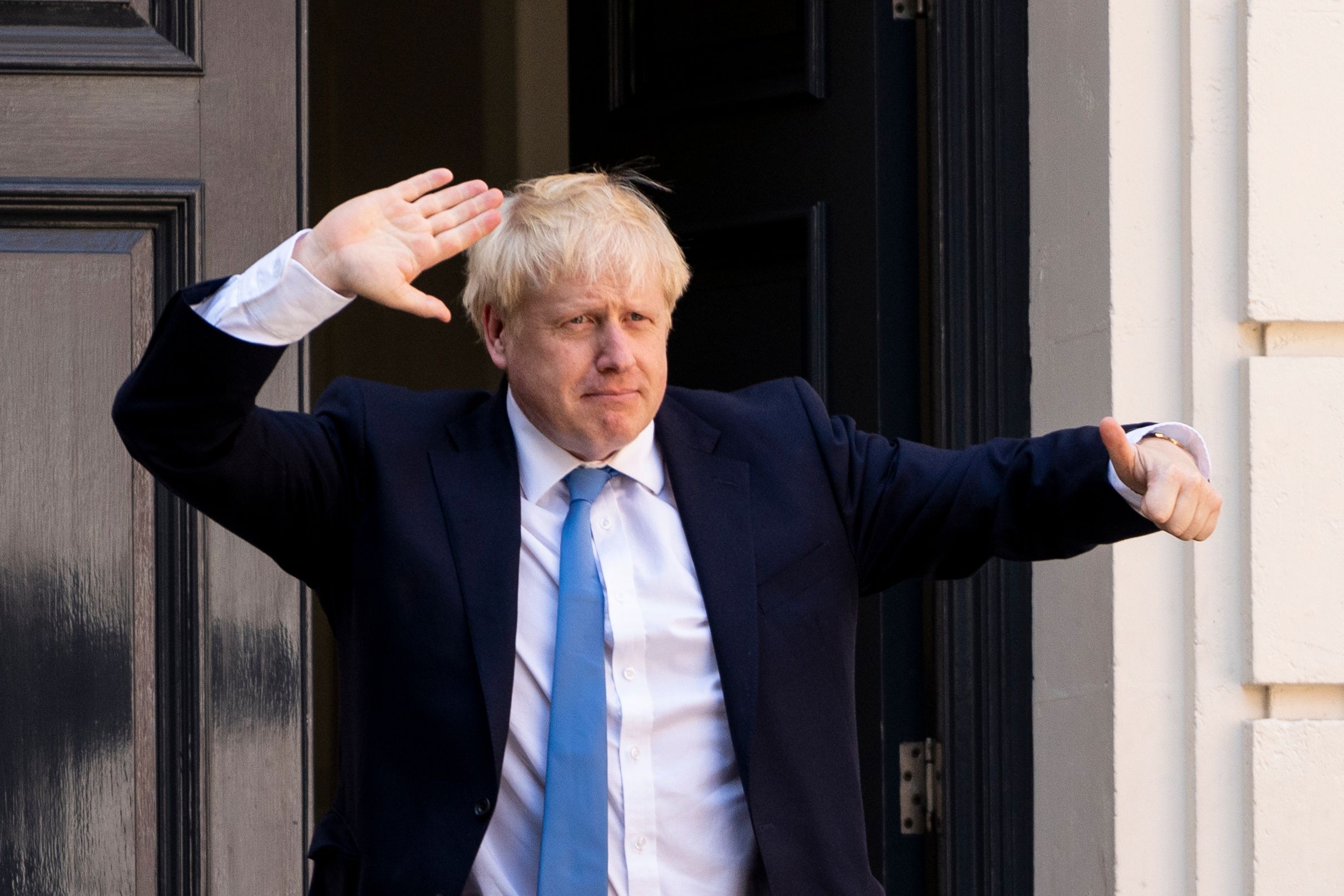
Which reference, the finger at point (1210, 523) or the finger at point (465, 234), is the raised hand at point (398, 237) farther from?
the finger at point (1210, 523)

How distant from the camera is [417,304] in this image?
5.90ft

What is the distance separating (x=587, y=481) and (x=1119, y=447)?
66 centimetres

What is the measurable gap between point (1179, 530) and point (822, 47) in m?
1.43

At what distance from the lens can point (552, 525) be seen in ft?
6.99

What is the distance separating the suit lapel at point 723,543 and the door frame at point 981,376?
803 mm

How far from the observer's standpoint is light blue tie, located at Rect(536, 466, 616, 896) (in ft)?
6.37

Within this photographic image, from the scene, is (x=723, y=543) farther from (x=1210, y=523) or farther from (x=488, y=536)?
(x=1210, y=523)

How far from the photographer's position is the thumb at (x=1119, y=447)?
6.46 feet

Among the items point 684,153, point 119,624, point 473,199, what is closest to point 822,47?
point 684,153

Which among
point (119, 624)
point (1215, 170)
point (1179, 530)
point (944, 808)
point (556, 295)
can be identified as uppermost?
point (1215, 170)

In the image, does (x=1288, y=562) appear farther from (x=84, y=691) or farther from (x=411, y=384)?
(x=411, y=384)

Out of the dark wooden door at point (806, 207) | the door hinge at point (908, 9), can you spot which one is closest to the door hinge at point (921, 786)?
the dark wooden door at point (806, 207)

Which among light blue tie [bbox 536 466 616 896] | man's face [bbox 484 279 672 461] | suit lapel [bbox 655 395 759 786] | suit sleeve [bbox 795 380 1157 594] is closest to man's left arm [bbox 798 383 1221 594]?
suit sleeve [bbox 795 380 1157 594]

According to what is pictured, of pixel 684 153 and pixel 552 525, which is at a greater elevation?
pixel 684 153
